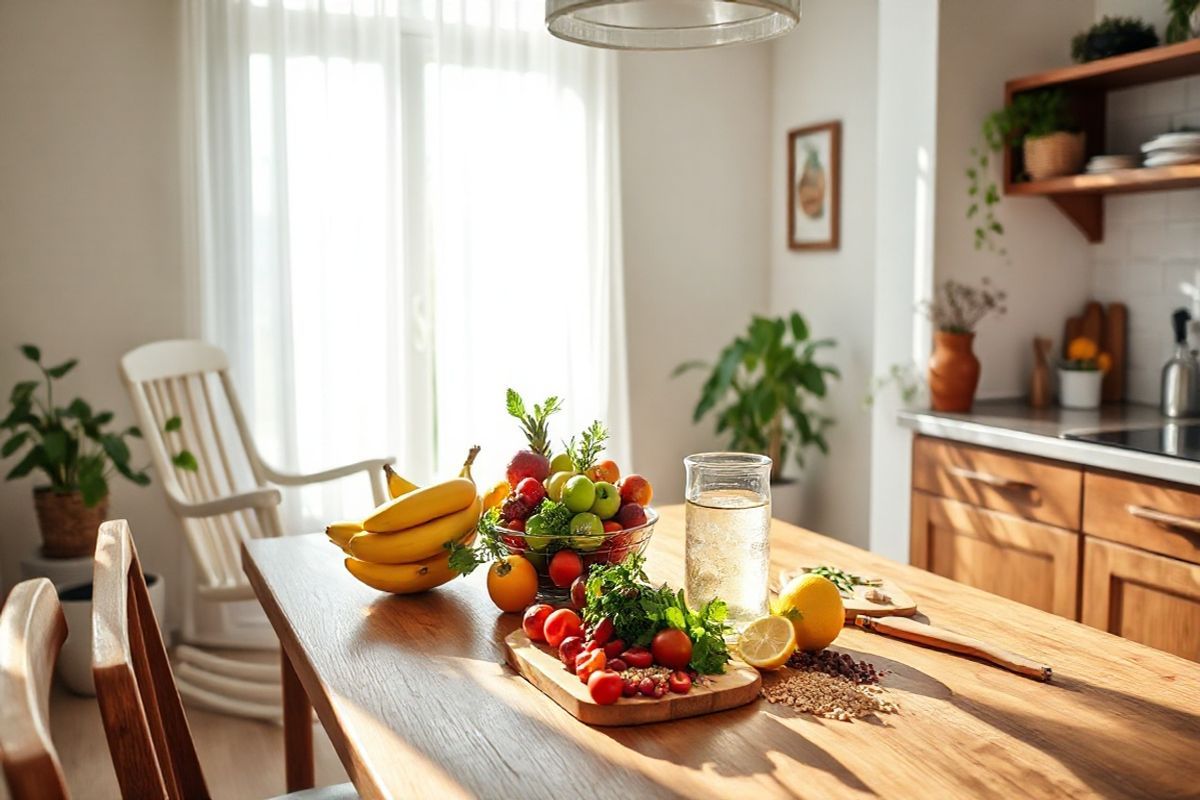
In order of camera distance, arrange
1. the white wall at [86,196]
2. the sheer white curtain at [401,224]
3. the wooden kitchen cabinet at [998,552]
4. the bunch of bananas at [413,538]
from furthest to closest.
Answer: the sheer white curtain at [401,224] → the white wall at [86,196] → the wooden kitchen cabinet at [998,552] → the bunch of bananas at [413,538]

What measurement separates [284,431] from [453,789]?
2.98 meters

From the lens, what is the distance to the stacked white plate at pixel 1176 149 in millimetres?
2734

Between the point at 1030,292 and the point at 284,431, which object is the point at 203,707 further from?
the point at 1030,292

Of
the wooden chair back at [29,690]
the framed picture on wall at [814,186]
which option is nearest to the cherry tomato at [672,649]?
the wooden chair back at [29,690]

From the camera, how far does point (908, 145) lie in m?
3.31

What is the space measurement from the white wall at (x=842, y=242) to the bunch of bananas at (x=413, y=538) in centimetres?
287

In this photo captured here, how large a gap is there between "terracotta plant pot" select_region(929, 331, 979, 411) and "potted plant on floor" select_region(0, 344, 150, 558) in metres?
2.45

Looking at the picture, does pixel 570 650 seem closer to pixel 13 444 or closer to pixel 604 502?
pixel 604 502

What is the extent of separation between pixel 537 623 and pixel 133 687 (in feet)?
1.73

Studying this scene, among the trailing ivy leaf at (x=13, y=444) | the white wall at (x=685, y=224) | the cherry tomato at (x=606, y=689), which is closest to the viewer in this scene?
the cherry tomato at (x=606, y=689)

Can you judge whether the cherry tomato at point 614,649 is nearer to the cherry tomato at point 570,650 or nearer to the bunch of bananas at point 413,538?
the cherry tomato at point 570,650

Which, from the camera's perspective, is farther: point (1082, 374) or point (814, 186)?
point (814, 186)

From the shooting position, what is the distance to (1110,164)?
2988mm

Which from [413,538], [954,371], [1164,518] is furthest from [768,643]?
[954,371]
